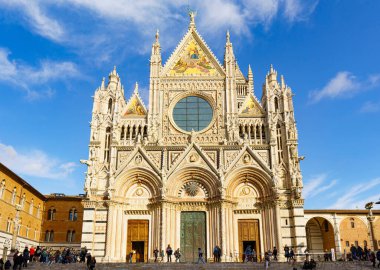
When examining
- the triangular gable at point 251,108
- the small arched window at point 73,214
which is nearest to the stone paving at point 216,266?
the triangular gable at point 251,108

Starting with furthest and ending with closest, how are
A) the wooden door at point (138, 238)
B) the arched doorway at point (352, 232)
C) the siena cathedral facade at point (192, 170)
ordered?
the arched doorway at point (352, 232) < the wooden door at point (138, 238) < the siena cathedral facade at point (192, 170)

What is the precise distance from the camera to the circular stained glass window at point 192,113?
33.5 meters

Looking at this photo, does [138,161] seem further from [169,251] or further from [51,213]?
[51,213]

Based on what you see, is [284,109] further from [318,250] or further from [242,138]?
[318,250]

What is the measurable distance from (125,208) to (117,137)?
6.02 meters

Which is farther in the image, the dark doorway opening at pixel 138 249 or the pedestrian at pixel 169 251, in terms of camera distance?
the dark doorway opening at pixel 138 249

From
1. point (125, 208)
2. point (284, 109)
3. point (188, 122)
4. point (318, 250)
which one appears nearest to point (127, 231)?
point (125, 208)

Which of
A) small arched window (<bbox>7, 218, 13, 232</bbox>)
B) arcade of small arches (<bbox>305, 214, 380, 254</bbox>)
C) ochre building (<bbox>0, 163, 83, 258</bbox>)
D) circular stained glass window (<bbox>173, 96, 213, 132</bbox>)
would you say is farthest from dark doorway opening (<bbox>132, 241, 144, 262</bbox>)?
arcade of small arches (<bbox>305, 214, 380, 254</bbox>)

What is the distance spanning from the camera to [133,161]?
30969 mm

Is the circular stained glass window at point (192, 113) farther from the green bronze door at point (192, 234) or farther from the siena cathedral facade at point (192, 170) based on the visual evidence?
the green bronze door at point (192, 234)

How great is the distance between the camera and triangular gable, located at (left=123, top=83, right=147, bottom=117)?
109 feet

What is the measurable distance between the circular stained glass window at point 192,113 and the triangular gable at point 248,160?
4.45 m

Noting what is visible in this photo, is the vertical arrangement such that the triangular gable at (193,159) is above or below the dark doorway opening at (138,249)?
above

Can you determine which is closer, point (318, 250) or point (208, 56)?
point (208, 56)
